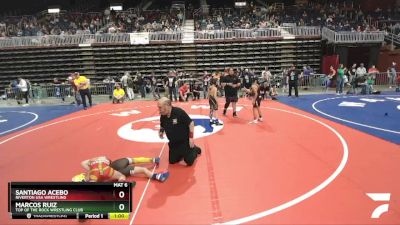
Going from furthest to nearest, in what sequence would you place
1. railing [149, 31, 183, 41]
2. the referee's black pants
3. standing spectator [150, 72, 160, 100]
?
1. railing [149, 31, 183, 41]
2. standing spectator [150, 72, 160, 100]
3. the referee's black pants

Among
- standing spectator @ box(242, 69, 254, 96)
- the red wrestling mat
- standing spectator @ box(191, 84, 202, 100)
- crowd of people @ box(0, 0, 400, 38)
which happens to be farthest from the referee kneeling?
crowd of people @ box(0, 0, 400, 38)

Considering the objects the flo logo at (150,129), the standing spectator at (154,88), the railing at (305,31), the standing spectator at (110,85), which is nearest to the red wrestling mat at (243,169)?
the flo logo at (150,129)

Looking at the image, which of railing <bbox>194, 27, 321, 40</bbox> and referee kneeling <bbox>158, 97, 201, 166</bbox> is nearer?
referee kneeling <bbox>158, 97, 201, 166</bbox>

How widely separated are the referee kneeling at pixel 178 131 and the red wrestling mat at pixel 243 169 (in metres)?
0.27

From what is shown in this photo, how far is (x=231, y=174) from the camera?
6996 mm

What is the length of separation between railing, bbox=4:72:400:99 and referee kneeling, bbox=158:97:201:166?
13807 millimetres

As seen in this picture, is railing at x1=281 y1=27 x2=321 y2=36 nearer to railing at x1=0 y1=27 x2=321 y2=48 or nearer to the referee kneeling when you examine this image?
railing at x1=0 y1=27 x2=321 y2=48

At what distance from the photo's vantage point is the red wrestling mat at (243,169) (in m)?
5.36

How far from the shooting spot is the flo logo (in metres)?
10.2

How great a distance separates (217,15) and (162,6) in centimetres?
666

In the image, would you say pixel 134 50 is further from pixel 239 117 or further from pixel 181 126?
pixel 181 126

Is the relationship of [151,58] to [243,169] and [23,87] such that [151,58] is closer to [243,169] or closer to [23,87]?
[23,87]

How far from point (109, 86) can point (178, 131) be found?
16.1 metres

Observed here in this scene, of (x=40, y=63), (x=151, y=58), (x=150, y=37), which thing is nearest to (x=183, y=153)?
(x=151, y=58)
